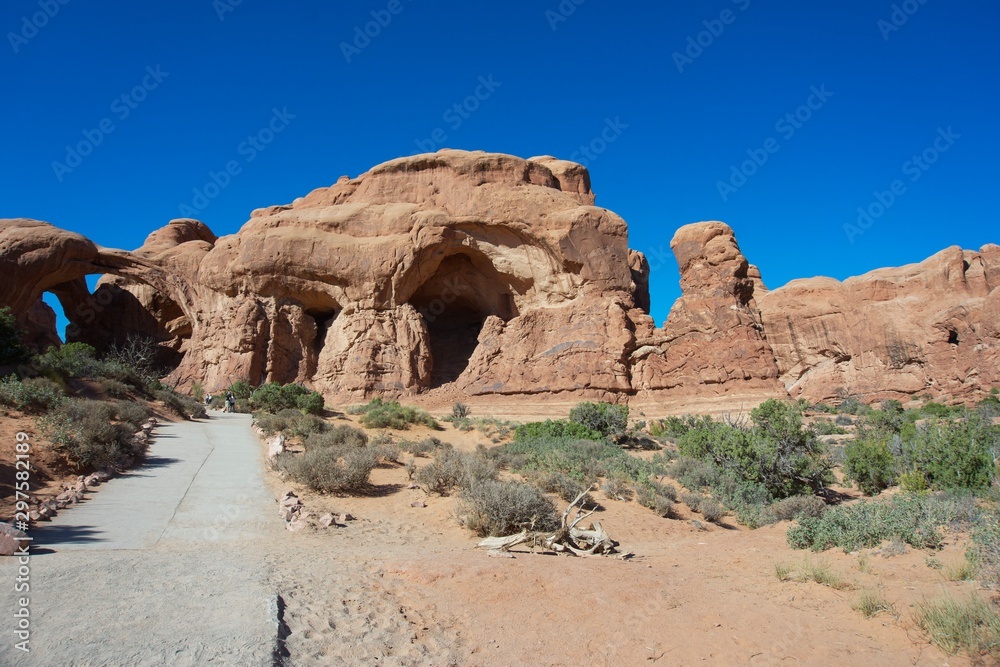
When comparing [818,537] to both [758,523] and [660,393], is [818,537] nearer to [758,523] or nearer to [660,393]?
[758,523]

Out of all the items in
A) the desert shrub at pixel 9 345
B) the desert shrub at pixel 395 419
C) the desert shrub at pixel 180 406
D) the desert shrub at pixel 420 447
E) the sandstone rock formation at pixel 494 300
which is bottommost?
the desert shrub at pixel 420 447

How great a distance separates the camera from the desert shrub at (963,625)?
3.99 meters

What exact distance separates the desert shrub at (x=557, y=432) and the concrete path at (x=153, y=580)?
35.4 feet

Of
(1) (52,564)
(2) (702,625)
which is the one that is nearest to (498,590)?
(2) (702,625)

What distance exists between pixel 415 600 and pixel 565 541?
2923 millimetres

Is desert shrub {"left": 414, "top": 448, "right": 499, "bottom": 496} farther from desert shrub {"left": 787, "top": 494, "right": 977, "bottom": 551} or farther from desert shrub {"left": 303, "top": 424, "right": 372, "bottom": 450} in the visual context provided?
desert shrub {"left": 787, "top": 494, "right": 977, "bottom": 551}

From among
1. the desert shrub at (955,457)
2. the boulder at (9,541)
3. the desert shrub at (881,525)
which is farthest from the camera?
the desert shrub at (955,457)

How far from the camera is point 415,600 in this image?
17.6 ft

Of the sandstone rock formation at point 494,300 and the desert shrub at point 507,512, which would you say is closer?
the desert shrub at point 507,512

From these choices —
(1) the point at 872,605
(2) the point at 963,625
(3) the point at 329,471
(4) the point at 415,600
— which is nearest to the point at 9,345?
(3) the point at 329,471

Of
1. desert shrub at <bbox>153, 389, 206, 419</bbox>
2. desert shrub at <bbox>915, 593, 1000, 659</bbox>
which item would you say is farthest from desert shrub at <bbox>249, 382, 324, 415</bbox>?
desert shrub at <bbox>915, 593, 1000, 659</bbox>

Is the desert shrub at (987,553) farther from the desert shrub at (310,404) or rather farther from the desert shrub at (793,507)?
the desert shrub at (310,404)

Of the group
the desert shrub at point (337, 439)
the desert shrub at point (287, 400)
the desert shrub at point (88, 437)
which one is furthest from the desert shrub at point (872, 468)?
the desert shrub at point (287, 400)

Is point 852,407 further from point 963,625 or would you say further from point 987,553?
point 963,625
